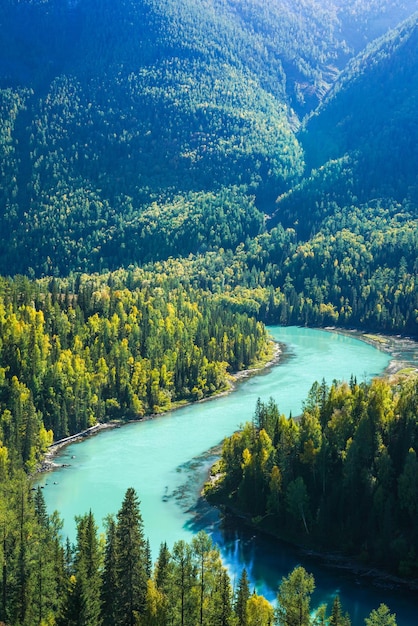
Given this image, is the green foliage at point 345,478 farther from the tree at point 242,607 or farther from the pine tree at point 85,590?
the pine tree at point 85,590

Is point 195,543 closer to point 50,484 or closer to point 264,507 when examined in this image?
point 264,507

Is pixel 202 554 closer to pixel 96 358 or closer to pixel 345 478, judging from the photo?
pixel 345 478

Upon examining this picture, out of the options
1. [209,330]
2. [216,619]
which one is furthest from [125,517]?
[209,330]

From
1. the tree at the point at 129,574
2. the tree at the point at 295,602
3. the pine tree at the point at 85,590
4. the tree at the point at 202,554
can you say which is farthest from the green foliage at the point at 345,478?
the pine tree at the point at 85,590

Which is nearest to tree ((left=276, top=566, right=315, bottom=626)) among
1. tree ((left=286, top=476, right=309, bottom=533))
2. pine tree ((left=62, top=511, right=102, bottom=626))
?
pine tree ((left=62, top=511, right=102, bottom=626))

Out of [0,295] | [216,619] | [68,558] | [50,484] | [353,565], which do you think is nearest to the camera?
[216,619]
